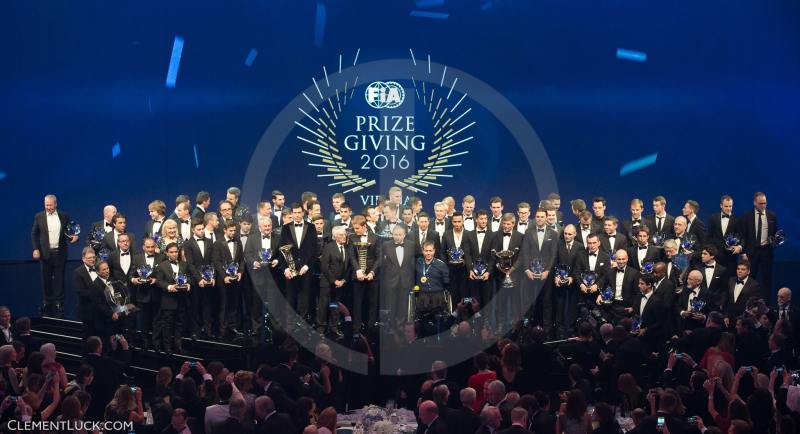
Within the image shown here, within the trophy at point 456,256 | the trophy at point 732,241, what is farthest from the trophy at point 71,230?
the trophy at point 732,241

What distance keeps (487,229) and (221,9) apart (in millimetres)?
7255

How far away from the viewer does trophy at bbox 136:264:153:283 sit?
12.3 metres

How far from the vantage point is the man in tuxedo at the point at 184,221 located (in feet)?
43.8

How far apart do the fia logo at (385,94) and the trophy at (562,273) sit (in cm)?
603

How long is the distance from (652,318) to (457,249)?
255 cm

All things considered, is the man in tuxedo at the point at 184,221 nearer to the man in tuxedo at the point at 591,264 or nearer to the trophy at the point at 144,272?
the trophy at the point at 144,272

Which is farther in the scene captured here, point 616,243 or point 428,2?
point 428,2

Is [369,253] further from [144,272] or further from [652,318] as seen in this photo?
[652,318]

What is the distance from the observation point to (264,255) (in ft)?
41.9

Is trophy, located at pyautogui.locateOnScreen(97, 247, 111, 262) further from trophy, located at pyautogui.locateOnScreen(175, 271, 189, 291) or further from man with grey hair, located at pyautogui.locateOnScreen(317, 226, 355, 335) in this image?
man with grey hair, located at pyautogui.locateOnScreen(317, 226, 355, 335)

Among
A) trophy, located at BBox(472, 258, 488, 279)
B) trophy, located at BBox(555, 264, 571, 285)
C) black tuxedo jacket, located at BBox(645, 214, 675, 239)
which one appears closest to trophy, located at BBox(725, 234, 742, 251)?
black tuxedo jacket, located at BBox(645, 214, 675, 239)

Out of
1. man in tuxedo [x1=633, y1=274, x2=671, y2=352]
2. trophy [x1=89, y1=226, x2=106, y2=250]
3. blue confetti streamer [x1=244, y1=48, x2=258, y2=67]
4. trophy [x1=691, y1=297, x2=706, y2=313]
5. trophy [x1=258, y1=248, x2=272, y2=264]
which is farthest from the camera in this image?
blue confetti streamer [x1=244, y1=48, x2=258, y2=67]

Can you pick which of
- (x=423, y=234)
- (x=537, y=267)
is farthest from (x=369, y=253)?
(x=537, y=267)

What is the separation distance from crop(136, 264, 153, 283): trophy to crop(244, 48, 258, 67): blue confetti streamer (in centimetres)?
650
